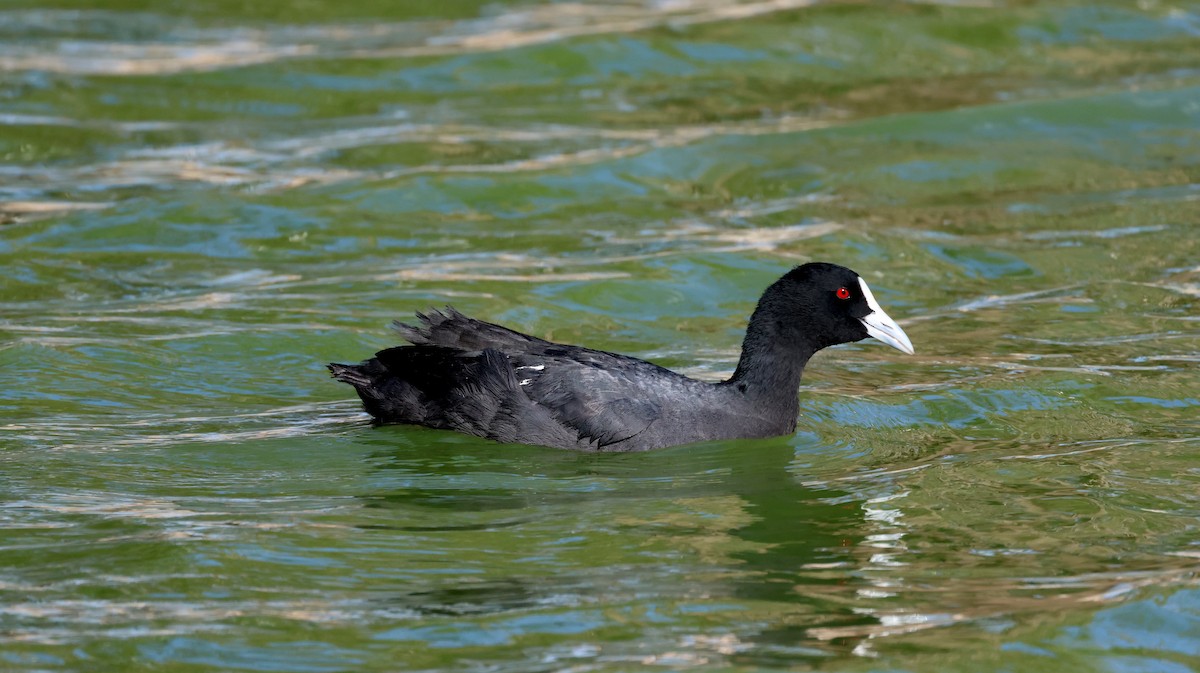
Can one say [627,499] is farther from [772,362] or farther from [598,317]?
[598,317]

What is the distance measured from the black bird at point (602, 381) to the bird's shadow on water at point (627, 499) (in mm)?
93

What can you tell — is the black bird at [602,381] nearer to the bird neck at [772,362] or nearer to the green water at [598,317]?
the bird neck at [772,362]

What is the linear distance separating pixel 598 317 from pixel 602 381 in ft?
8.35

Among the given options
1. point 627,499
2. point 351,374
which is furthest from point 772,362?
point 351,374

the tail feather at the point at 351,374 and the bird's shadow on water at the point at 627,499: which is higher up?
the tail feather at the point at 351,374

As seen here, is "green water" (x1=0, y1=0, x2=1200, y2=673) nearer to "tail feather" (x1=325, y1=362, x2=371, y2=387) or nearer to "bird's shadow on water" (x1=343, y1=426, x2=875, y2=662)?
"bird's shadow on water" (x1=343, y1=426, x2=875, y2=662)

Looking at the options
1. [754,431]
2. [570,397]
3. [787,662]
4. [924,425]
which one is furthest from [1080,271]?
[787,662]

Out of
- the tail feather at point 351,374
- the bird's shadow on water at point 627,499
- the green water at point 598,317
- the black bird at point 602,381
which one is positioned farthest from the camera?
the tail feather at point 351,374

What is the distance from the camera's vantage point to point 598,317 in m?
10.3

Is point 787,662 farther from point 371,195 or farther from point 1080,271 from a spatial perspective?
point 371,195

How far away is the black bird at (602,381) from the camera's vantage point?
7.81 meters

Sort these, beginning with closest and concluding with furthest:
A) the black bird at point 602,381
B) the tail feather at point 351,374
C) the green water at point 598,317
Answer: the green water at point 598,317 → the black bird at point 602,381 → the tail feather at point 351,374

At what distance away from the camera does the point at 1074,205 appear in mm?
12883

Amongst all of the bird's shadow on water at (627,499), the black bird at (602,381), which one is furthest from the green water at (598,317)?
the black bird at (602,381)
